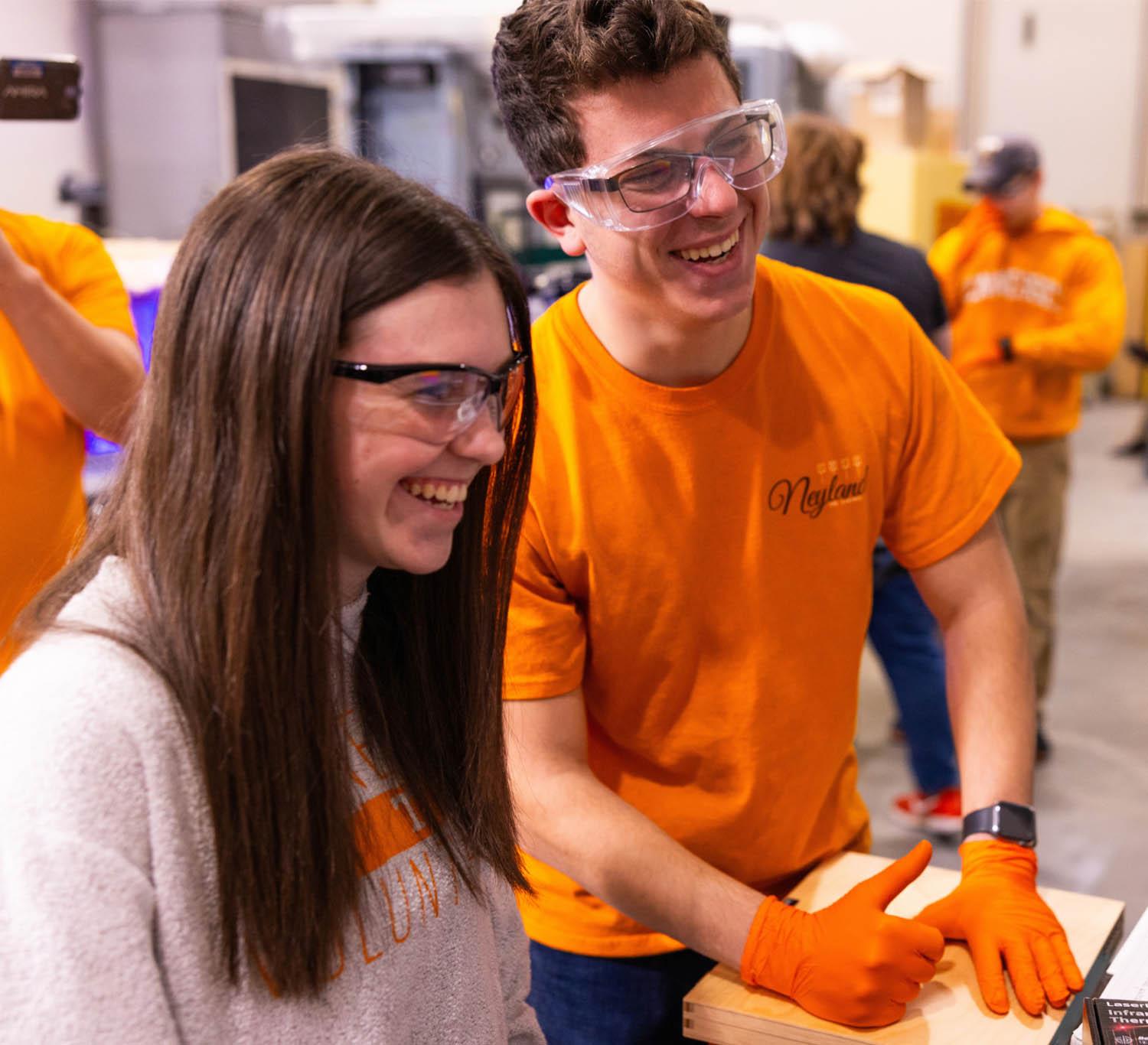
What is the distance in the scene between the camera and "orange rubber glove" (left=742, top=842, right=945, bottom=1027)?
45.9 inches

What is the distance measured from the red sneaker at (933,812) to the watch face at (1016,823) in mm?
1983

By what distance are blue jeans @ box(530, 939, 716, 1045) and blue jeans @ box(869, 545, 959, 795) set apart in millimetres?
1954

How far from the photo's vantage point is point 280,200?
857mm

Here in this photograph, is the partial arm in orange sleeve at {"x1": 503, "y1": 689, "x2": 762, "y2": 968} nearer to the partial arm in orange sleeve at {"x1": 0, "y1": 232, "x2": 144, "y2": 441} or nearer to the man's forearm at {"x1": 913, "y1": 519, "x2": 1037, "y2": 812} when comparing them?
the man's forearm at {"x1": 913, "y1": 519, "x2": 1037, "y2": 812}

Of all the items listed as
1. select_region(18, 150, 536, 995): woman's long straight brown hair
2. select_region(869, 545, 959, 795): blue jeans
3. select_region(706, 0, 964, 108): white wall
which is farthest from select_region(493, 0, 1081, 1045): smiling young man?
select_region(706, 0, 964, 108): white wall

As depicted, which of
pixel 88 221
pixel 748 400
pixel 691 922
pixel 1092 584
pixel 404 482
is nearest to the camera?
pixel 404 482

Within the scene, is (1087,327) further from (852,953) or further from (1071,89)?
(1071,89)

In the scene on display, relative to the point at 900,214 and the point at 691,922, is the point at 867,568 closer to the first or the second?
the point at 691,922

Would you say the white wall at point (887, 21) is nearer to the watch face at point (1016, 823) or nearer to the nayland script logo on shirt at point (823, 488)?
the nayland script logo on shirt at point (823, 488)

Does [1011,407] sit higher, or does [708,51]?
[708,51]

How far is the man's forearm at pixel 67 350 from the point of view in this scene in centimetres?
174

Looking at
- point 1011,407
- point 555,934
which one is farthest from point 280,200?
point 1011,407

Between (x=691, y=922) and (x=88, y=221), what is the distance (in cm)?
411

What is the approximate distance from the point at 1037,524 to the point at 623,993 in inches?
112
